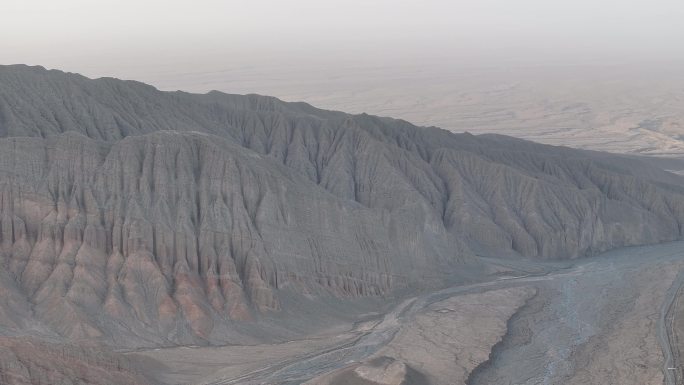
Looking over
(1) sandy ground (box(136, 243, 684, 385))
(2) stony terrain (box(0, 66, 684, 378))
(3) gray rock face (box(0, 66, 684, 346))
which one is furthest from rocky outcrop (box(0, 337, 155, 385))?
(3) gray rock face (box(0, 66, 684, 346))

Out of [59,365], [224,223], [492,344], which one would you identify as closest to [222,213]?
[224,223]

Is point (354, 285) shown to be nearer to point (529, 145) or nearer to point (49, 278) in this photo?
point (49, 278)

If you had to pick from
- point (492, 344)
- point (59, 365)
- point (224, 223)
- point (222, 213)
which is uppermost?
point (222, 213)

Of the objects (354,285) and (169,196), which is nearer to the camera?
(169,196)

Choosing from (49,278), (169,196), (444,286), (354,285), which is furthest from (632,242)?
(49,278)

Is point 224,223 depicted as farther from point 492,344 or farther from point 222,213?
point 492,344

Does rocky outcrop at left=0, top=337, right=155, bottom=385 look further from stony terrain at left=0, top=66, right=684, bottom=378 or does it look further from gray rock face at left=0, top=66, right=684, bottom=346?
gray rock face at left=0, top=66, right=684, bottom=346

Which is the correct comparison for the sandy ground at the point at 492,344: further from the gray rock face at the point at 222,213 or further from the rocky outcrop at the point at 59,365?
the gray rock face at the point at 222,213

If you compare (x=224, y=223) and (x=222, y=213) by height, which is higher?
(x=222, y=213)
